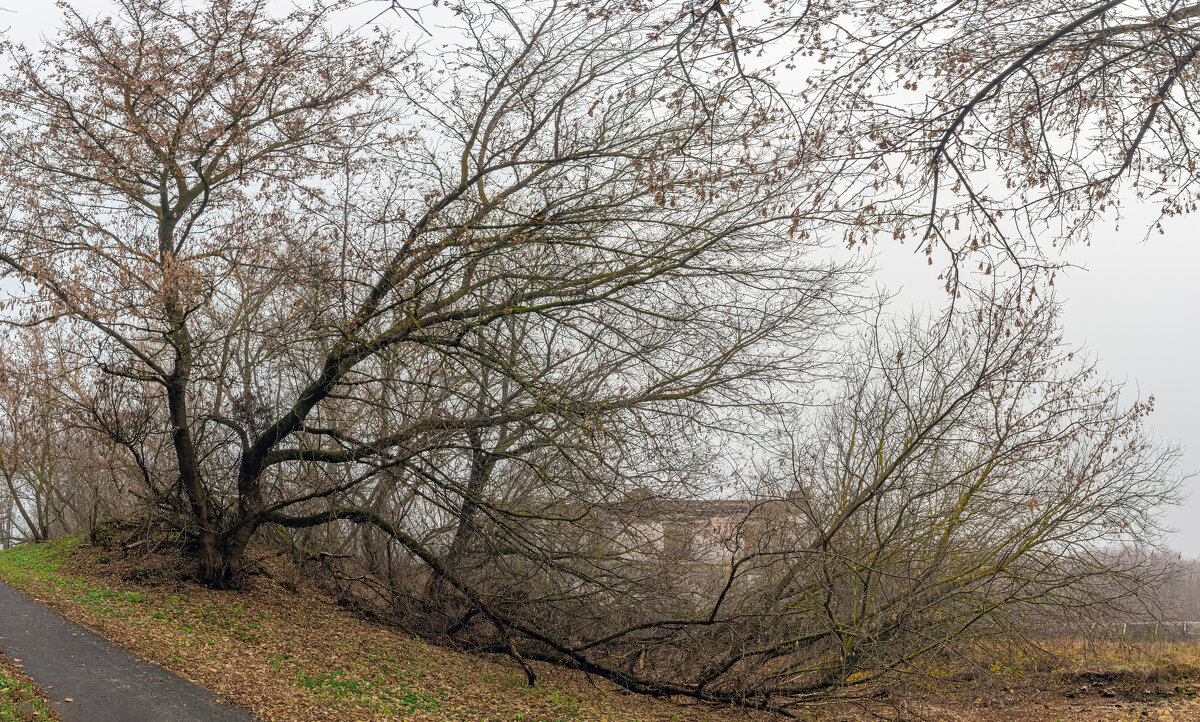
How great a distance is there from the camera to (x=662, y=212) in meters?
11.2

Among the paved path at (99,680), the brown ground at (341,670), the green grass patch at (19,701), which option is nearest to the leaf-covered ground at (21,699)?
the green grass patch at (19,701)

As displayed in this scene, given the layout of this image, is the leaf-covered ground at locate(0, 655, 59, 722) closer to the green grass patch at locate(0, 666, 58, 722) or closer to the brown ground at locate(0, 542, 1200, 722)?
the green grass patch at locate(0, 666, 58, 722)

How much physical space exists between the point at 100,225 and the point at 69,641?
647 centimetres

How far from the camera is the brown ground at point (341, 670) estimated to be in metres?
8.86

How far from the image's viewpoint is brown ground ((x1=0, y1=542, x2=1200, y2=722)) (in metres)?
8.86

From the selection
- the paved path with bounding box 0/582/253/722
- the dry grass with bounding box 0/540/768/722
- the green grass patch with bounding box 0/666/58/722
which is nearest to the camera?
the green grass patch with bounding box 0/666/58/722

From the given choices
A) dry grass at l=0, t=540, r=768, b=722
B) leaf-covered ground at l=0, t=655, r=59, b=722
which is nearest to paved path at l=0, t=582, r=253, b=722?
leaf-covered ground at l=0, t=655, r=59, b=722

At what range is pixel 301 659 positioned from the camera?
9992 millimetres

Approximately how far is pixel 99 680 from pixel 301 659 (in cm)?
238

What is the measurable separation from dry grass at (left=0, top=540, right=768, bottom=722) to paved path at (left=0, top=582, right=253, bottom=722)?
23cm

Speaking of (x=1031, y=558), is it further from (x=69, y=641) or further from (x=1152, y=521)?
(x=69, y=641)

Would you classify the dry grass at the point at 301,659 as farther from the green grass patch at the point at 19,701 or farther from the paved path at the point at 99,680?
the green grass patch at the point at 19,701

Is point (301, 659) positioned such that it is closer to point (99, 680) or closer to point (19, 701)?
point (99, 680)

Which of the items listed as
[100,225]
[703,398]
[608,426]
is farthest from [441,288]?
[100,225]
